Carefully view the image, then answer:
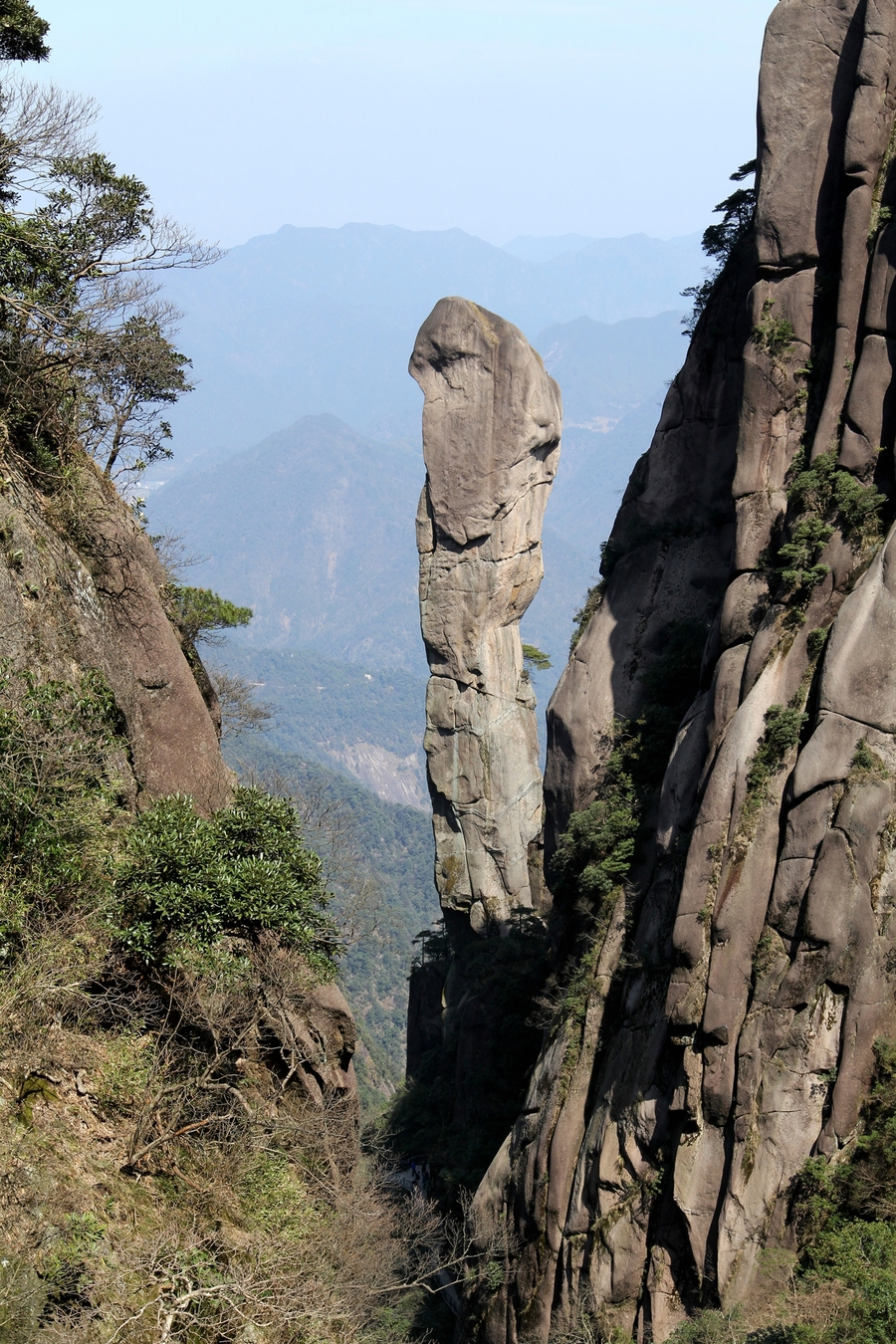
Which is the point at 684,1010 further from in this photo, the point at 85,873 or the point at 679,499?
the point at 679,499

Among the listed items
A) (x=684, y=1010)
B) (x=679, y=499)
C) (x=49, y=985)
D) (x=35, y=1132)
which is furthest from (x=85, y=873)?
(x=679, y=499)

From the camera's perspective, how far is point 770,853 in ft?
48.5

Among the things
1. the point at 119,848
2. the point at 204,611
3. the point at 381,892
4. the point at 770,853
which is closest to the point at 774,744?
the point at 770,853

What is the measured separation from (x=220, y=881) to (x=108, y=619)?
414 centimetres

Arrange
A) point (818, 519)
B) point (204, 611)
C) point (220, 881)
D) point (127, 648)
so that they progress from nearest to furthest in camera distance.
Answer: point (220, 881), point (818, 519), point (127, 648), point (204, 611)

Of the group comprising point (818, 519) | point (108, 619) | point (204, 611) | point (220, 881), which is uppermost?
point (818, 519)

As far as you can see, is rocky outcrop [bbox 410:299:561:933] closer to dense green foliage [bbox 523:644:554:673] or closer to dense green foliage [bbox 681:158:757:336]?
dense green foliage [bbox 523:644:554:673]

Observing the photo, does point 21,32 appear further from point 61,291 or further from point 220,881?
point 220,881

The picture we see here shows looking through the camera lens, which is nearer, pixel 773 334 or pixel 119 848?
pixel 119 848

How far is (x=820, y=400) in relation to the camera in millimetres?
16844

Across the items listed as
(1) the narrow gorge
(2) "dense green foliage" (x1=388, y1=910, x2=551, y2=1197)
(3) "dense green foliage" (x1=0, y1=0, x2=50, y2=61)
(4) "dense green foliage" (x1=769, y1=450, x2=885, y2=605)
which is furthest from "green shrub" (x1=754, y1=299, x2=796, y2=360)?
(2) "dense green foliage" (x1=388, y1=910, x2=551, y2=1197)

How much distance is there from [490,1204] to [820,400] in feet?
44.9

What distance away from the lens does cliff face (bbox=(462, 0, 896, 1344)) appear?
45.5 ft

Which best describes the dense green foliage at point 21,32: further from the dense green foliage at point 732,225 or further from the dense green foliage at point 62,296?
the dense green foliage at point 732,225
